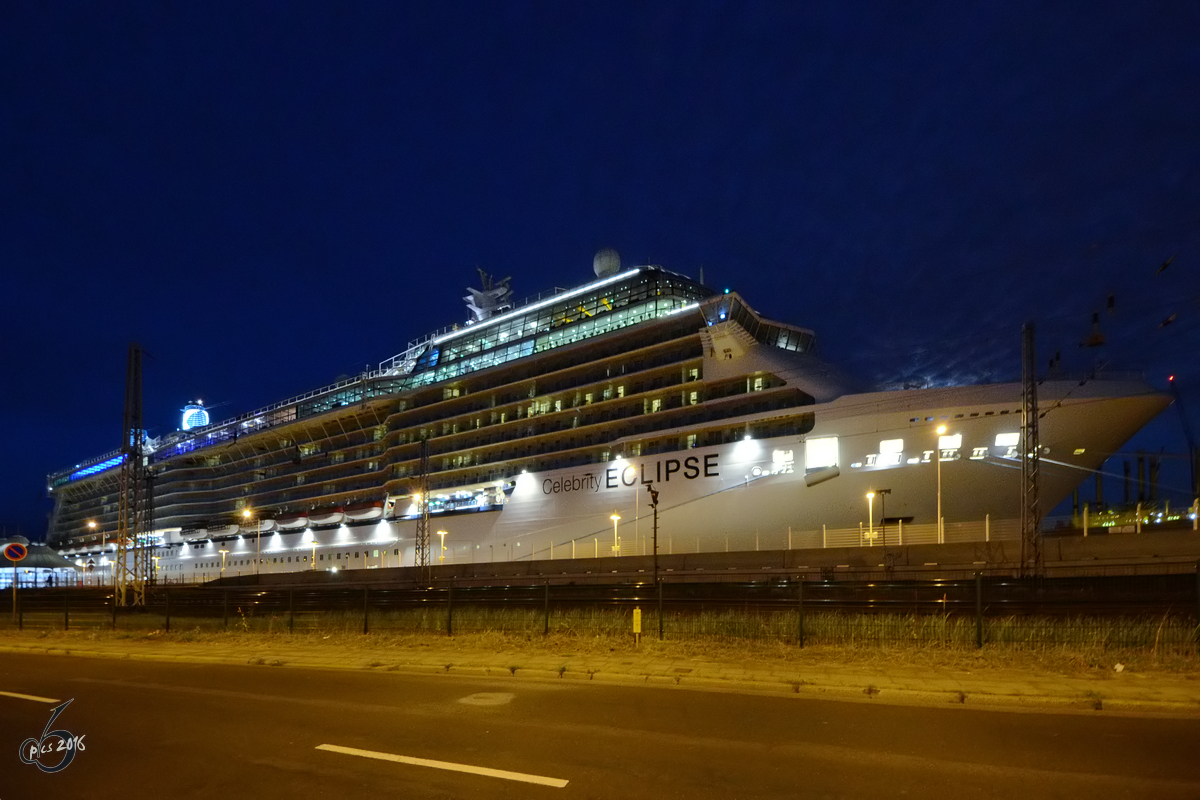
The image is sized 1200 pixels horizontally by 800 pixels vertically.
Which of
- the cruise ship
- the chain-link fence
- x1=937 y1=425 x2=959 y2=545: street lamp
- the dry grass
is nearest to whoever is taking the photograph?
the dry grass

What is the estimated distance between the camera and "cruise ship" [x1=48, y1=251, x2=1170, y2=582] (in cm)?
3166

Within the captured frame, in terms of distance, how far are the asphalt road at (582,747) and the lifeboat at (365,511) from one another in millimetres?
46442

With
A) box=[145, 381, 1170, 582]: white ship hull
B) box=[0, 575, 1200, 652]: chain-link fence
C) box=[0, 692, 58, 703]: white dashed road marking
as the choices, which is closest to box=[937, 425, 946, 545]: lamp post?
box=[145, 381, 1170, 582]: white ship hull

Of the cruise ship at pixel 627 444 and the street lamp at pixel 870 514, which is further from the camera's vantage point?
the street lamp at pixel 870 514

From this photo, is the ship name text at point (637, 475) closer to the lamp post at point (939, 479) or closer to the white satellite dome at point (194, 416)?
the lamp post at point (939, 479)

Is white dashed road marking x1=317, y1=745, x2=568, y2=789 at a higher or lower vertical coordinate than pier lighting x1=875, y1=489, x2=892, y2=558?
lower

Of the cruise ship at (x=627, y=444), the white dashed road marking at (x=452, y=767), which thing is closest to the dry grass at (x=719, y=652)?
the white dashed road marking at (x=452, y=767)

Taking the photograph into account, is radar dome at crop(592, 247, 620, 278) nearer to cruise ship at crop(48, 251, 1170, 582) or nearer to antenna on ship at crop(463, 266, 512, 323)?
cruise ship at crop(48, 251, 1170, 582)

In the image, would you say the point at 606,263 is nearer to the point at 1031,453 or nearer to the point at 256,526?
the point at 1031,453

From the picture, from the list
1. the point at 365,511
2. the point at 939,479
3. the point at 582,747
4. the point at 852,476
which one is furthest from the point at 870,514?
the point at 365,511

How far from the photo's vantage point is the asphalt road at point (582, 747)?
6227 mm

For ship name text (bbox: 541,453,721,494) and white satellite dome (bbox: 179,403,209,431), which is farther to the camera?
white satellite dome (bbox: 179,403,209,431)

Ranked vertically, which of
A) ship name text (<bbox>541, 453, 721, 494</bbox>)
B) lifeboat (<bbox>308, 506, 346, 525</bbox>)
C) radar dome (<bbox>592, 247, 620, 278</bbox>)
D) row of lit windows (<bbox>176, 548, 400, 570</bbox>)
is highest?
radar dome (<bbox>592, 247, 620, 278</bbox>)

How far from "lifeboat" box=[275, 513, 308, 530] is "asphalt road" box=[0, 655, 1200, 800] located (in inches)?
2149
